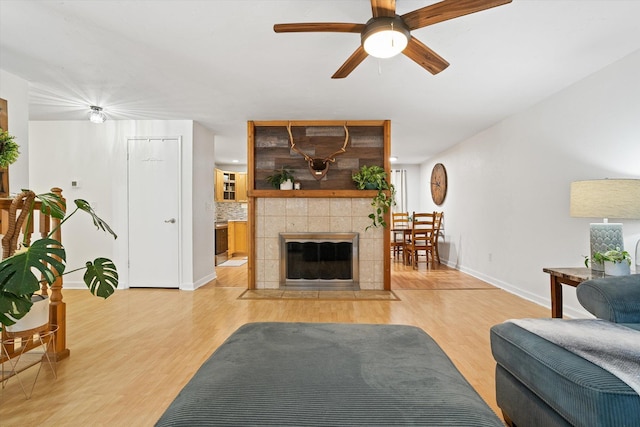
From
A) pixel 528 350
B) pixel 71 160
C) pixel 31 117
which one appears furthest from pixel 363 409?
pixel 31 117

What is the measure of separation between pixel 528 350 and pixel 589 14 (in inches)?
88.2

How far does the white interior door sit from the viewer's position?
14.5 ft

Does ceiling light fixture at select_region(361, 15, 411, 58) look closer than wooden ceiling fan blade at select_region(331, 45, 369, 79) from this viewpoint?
Yes

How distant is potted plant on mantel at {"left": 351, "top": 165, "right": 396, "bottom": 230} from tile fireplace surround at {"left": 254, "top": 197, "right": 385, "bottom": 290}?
111 millimetres

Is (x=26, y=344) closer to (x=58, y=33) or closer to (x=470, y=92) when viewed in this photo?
(x=58, y=33)

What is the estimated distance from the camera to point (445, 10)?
1705 millimetres

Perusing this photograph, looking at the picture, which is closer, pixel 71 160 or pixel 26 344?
pixel 26 344

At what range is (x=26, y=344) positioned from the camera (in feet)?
6.60

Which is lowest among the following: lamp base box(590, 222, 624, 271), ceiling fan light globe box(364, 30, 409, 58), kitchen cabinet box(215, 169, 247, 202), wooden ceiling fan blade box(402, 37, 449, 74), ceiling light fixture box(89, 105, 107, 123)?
lamp base box(590, 222, 624, 271)

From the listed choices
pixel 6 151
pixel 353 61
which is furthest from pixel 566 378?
pixel 6 151

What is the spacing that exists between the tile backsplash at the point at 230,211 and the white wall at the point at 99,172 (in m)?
3.60

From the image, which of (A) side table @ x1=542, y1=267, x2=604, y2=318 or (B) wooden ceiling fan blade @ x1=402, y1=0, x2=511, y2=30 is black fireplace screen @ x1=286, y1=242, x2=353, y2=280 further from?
(B) wooden ceiling fan blade @ x1=402, y1=0, x2=511, y2=30

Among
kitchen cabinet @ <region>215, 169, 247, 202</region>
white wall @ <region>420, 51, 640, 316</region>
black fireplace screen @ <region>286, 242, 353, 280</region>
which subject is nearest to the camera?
white wall @ <region>420, 51, 640, 316</region>

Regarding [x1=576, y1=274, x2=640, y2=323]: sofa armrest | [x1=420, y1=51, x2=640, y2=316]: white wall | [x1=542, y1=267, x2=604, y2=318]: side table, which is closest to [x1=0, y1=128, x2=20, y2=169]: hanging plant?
[x1=576, y1=274, x2=640, y2=323]: sofa armrest
